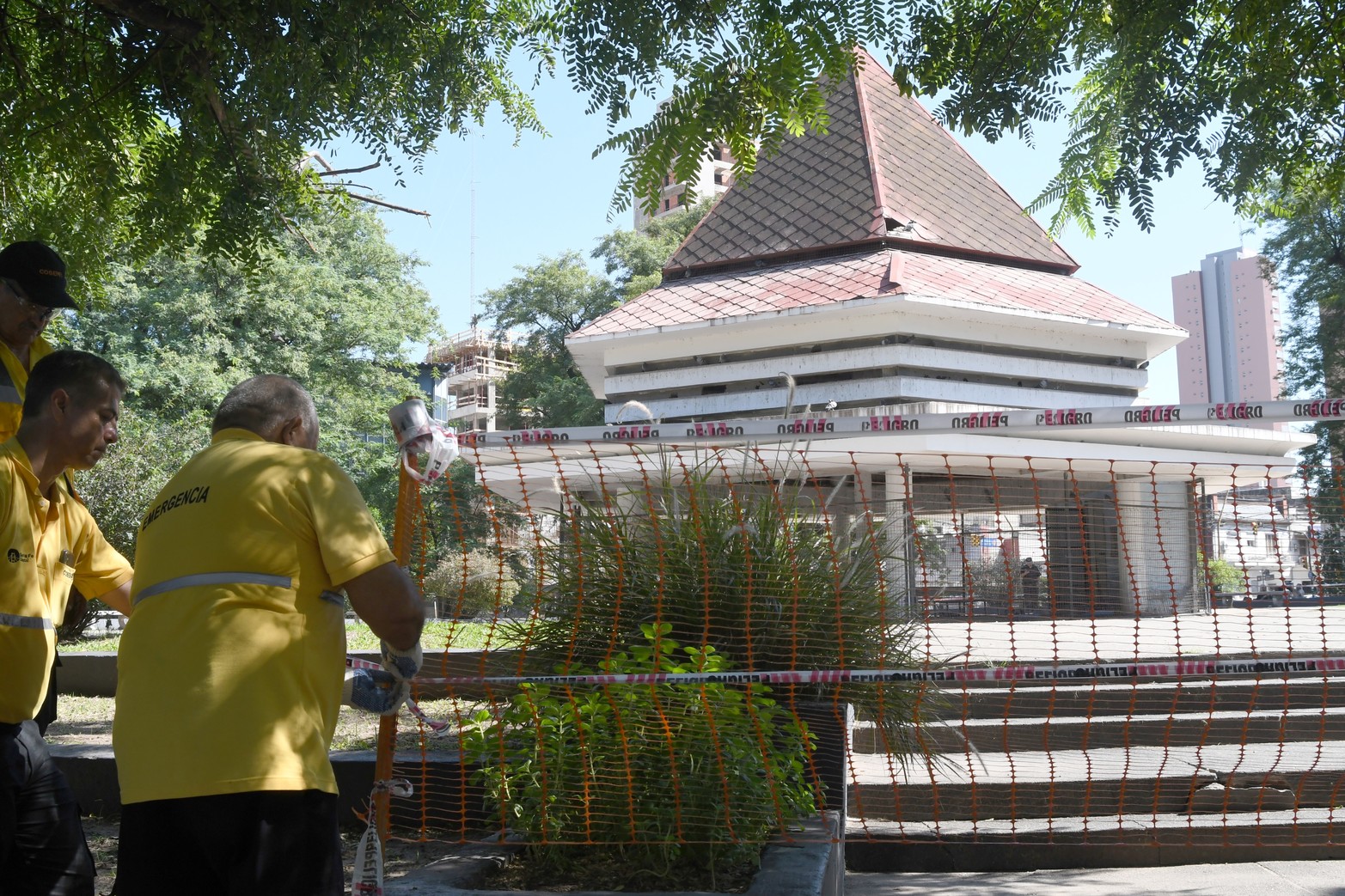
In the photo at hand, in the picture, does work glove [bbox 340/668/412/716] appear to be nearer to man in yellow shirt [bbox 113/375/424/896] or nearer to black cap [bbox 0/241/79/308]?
man in yellow shirt [bbox 113/375/424/896]

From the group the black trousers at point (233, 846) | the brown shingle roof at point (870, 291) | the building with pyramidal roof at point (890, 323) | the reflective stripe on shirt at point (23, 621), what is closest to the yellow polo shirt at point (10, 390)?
the reflective stripe on shirt at point (23, 621)

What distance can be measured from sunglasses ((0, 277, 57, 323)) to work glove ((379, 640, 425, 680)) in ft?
5.61

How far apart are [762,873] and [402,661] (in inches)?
55.9

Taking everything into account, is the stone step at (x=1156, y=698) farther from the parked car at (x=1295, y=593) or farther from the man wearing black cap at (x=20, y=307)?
the man wearing black cap at (x=20, y=307)

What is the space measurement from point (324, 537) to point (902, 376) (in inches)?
791

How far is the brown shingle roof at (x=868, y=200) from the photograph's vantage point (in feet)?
79.2

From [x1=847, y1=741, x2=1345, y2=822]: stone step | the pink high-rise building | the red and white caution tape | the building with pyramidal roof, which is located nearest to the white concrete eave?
the building with pyramidal roof

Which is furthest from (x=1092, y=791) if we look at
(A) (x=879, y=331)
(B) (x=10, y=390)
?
(A) (x=879, y=331)

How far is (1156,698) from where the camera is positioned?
8.09 m

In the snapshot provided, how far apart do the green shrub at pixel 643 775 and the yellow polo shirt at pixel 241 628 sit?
156cm

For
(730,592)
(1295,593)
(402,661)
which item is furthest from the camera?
(1295,593)

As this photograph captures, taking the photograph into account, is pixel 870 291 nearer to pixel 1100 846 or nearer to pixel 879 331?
pixel 879 331

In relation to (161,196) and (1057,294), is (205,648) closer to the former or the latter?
(161,196)

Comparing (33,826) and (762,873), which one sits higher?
(33,826)
